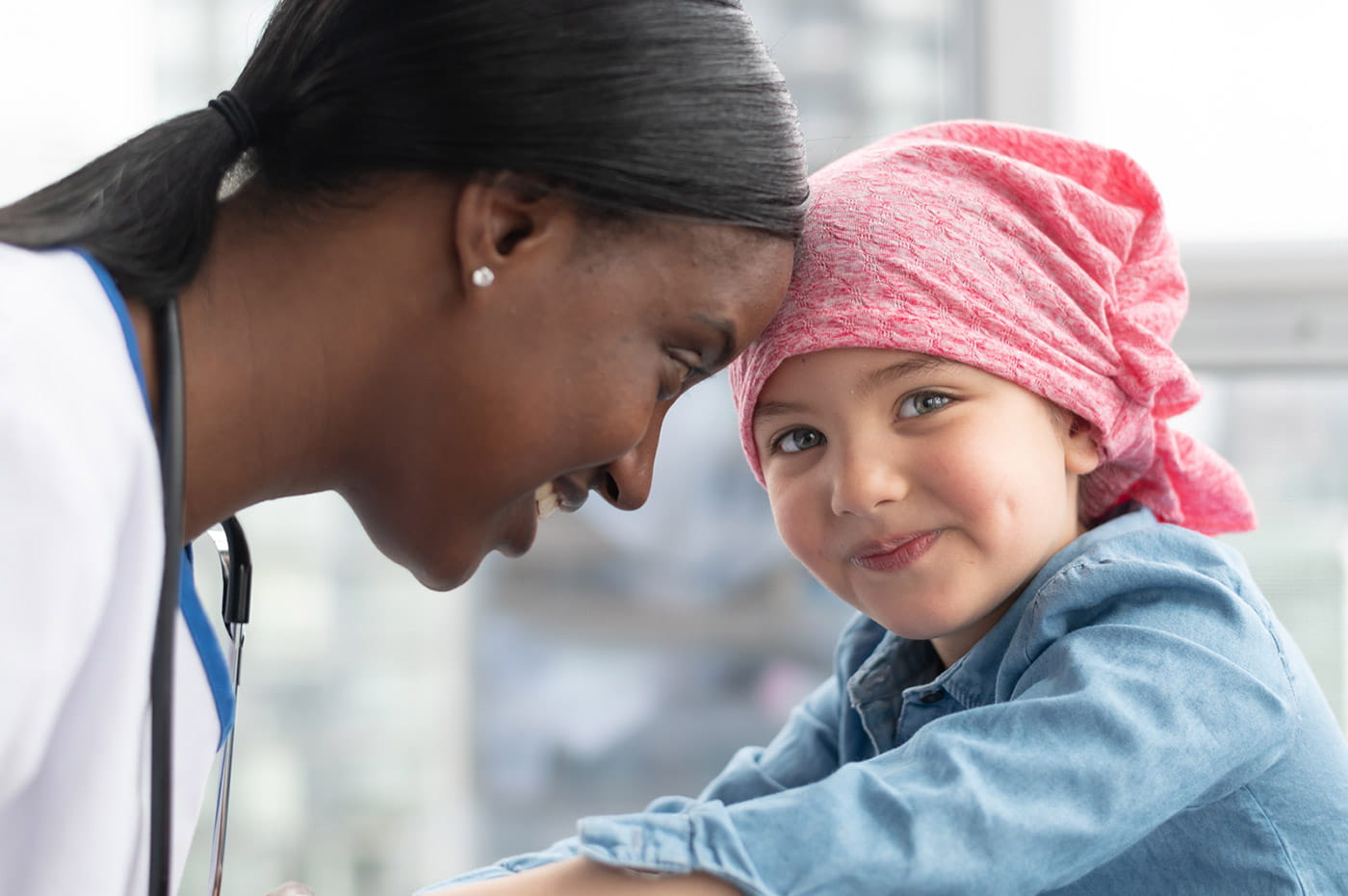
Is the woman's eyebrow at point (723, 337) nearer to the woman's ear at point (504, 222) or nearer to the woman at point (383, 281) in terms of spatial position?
the woman at point (383, 281)

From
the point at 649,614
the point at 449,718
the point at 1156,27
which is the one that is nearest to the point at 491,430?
the point at 649,614

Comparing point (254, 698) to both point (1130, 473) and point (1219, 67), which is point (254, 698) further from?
point (1219, 67)

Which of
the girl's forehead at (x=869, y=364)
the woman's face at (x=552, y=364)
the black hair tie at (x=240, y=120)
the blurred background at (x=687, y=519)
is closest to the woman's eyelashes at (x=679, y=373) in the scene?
the woman's face at (x=552, y=364)

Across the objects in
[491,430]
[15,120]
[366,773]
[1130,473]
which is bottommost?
[366,773]

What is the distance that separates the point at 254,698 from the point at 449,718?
0.30 metres

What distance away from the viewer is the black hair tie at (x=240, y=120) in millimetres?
880

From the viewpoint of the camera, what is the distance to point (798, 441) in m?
1.12

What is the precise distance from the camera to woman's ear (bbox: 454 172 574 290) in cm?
86

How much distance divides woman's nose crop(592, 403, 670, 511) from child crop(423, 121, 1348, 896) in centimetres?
13

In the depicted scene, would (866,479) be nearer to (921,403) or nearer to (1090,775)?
(921,403)

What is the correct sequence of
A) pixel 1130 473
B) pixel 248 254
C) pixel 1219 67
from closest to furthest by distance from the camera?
1. pixel 248 254
2. pixel 1130 473
3. pixel 1219 67

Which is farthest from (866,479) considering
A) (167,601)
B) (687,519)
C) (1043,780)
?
(687,519)

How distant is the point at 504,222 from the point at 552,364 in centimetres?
10

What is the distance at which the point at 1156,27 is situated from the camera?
1700mm
